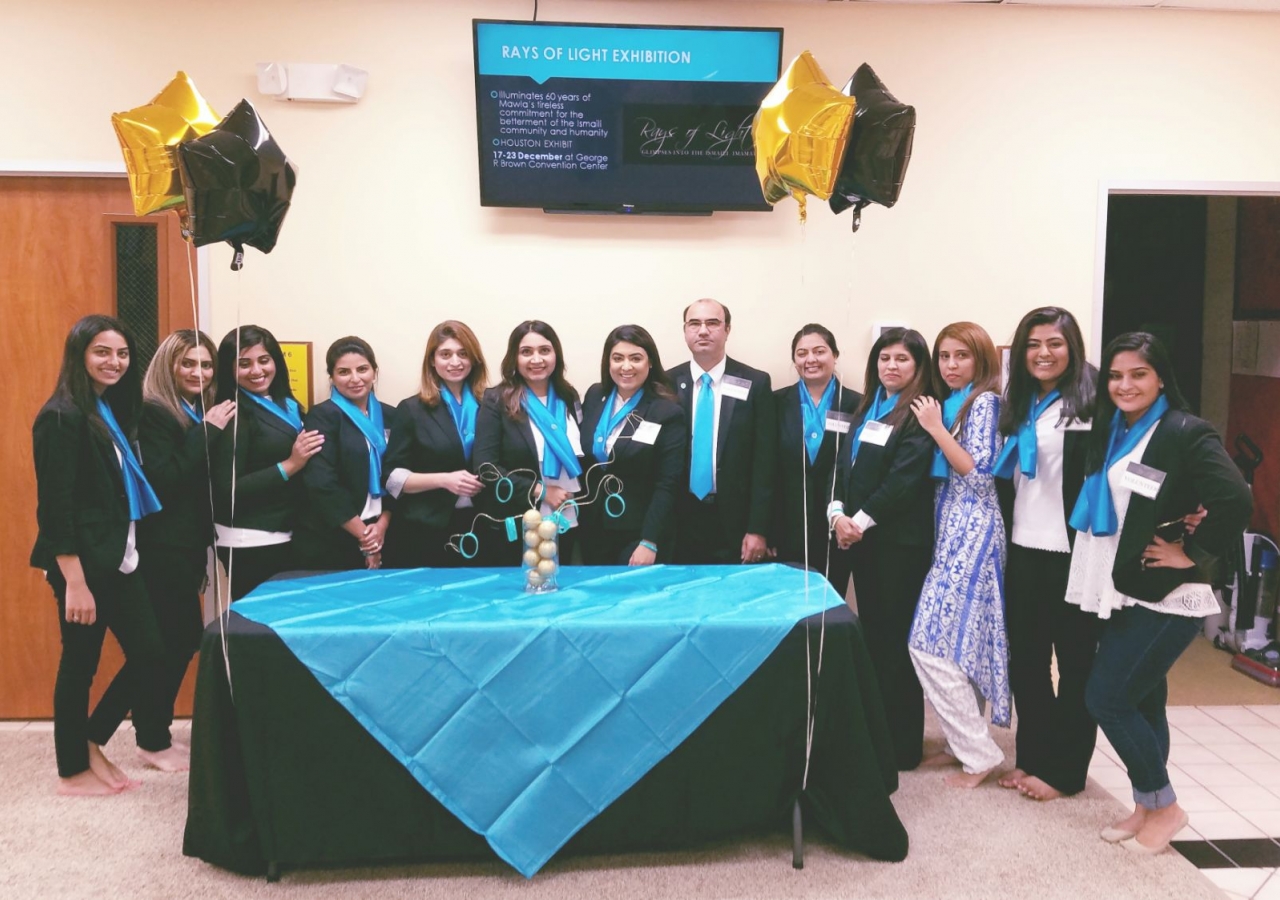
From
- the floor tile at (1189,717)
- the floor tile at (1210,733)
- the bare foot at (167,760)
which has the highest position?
the bare foot at (167,760)

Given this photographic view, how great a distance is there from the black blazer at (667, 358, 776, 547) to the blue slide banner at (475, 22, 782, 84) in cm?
115

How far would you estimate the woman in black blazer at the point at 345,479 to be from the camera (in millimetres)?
Answer: 3166

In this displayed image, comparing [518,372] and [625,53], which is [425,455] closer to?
[518,372]

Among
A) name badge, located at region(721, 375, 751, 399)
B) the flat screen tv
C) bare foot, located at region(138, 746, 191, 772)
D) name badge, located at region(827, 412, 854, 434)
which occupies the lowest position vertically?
bare foot, located at region(138, 746, 191, 772)

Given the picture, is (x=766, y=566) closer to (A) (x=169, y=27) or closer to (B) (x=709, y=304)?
(B) (x=709, y=304)

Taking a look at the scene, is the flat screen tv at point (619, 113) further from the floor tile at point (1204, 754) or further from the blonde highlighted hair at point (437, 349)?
the floor tile at point (1204, 754)

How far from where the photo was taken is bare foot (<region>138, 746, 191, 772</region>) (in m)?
3.15

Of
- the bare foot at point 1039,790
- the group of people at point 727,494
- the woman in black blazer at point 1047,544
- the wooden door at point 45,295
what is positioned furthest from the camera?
the wooden door at point 45,295

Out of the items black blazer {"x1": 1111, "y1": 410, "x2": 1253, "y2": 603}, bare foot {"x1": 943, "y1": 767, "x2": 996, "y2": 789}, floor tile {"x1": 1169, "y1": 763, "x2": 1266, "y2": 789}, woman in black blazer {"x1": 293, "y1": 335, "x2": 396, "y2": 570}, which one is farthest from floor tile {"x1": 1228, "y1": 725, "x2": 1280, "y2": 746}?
woman in black blazer {"x1": 293, "y1": 335, "x2": 396, "y2": 570}

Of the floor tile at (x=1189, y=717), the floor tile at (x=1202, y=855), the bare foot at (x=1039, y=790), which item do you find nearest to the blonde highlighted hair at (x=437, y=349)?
the bare foot at (x=1039, y=790)

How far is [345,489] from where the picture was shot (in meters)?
3.21

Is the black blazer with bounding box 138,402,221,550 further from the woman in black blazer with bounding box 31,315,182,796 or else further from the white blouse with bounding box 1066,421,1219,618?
the white blouse with bounding box 1066,421,1219,618

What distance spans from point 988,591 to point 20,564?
11.9ft

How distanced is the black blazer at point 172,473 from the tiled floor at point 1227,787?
319 cm
